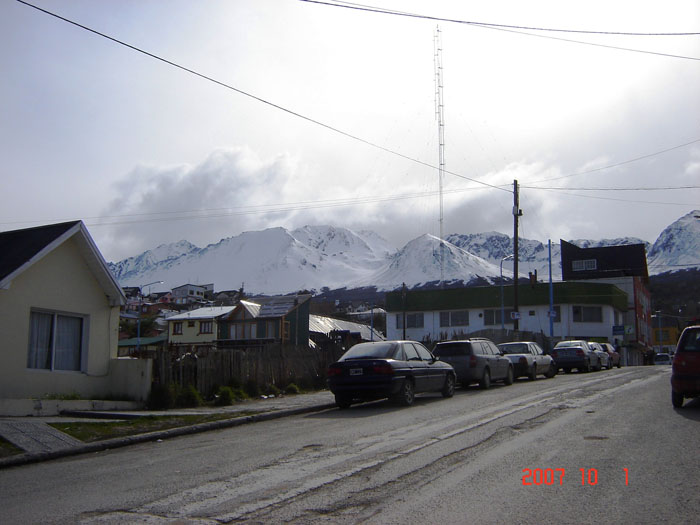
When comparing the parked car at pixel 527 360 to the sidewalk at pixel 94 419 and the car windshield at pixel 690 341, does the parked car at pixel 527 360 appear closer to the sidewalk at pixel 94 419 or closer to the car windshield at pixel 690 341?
the sidewalk at pixel 94 419

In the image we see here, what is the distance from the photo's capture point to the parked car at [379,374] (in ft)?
50.5

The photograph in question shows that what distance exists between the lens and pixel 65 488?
761 centimetres

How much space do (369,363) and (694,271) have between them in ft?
590

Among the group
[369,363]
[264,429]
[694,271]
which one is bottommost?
[264,429]

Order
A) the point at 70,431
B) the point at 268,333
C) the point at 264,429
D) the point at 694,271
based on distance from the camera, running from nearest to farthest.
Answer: the point at 70,431, the point at 264,429, the point at 268,333, the point at 694,271

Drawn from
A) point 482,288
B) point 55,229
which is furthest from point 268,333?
point 55,229

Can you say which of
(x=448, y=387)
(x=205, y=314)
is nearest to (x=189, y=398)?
(x=448, y=387)

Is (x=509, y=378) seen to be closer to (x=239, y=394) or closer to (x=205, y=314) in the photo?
(x=239, y=394)

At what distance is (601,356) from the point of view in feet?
112

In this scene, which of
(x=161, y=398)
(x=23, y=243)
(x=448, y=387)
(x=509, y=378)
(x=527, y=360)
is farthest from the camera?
(x=527, y=360)

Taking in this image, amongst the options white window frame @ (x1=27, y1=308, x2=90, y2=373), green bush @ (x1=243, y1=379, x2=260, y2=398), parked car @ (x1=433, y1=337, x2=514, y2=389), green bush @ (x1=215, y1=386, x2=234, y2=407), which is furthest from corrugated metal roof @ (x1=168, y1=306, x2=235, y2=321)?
white window frame @ (x1=27, y1=308, x2=90, y2=373)

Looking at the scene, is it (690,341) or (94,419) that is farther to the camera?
(94,419)

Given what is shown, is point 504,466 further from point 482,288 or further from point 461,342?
point 482,288

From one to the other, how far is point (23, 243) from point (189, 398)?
5.43m
